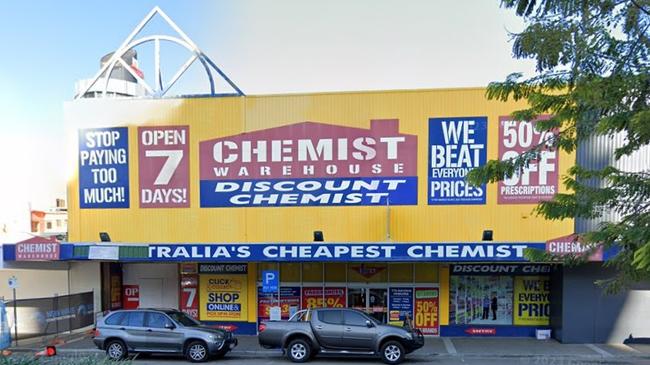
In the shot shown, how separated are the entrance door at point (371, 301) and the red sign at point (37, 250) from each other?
10304 mm

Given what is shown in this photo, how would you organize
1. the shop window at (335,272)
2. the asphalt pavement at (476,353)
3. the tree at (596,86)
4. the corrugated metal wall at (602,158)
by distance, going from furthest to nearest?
the shop window at (335,272)
the corrugated metal wall at (602,158)
the asphalt pavement at (476,353)
the tree at (596,86)

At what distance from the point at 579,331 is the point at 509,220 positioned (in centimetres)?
402

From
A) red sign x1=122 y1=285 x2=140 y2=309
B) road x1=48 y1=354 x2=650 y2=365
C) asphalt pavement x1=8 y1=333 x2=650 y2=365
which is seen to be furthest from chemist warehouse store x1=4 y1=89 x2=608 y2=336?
road x1=48 y1=354 x2=650 y2=365

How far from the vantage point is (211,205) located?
573 inches

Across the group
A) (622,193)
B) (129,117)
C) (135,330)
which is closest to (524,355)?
(622,193)

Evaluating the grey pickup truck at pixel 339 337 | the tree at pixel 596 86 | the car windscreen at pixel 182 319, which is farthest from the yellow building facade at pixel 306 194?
the tree at pixel 596 86

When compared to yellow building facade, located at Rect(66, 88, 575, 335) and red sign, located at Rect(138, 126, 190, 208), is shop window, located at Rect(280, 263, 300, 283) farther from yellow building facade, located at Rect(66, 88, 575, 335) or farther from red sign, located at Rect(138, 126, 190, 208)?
red sign, located at Rect(138, 126, 190, 208)

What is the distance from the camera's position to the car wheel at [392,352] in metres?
10.6

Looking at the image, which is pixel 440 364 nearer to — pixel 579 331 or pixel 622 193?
pixel 579 331

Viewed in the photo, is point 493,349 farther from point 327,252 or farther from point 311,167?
point 311,167

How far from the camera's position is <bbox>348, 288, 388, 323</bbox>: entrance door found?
14.3 meters

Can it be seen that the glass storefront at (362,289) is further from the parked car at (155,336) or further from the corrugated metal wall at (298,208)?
the parked car at (155,336)

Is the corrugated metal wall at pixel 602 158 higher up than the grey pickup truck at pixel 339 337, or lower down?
higher up

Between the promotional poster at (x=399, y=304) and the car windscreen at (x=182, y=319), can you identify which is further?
the promotional poster at (x=399, y=304)
